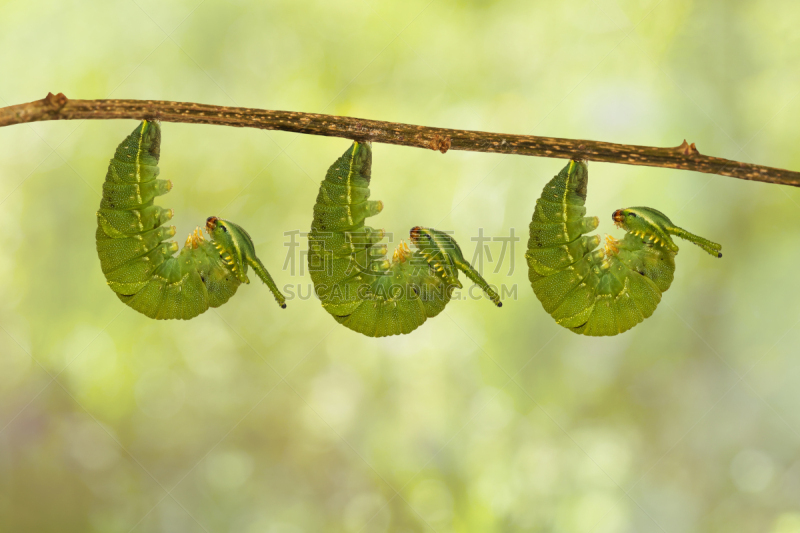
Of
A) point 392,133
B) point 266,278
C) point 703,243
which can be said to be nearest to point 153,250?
point 266,278

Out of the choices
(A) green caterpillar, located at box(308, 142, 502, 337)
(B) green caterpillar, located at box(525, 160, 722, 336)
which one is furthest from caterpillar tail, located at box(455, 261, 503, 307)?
(B) green caterpillar, located at box(525, 160, 722, 336)

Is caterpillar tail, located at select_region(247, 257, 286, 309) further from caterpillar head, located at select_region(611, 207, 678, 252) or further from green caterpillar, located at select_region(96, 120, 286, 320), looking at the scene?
caterpillar head, located at select_region(611, 207, 678, 252)

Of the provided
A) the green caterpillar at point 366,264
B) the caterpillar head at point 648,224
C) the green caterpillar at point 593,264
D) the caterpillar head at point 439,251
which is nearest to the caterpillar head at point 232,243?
the green caterpillar at point 366,264

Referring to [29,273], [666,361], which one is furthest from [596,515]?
[29,273]

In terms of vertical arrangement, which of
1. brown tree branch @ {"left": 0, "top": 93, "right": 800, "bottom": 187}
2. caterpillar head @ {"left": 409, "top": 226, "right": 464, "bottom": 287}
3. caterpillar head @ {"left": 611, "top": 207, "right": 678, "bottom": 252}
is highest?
brown tree branch @ {"left": 0, "top": 93, "right": 800, "bottom": 187}

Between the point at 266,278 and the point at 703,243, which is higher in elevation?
the point at 703,243

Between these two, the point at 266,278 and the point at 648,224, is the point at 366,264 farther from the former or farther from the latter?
the point at 648,224

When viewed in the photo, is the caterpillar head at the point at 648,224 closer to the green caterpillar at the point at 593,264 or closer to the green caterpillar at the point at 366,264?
the green caterpillar at the point at 593,264

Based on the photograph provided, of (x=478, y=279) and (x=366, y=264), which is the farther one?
(x=366, y=264)
